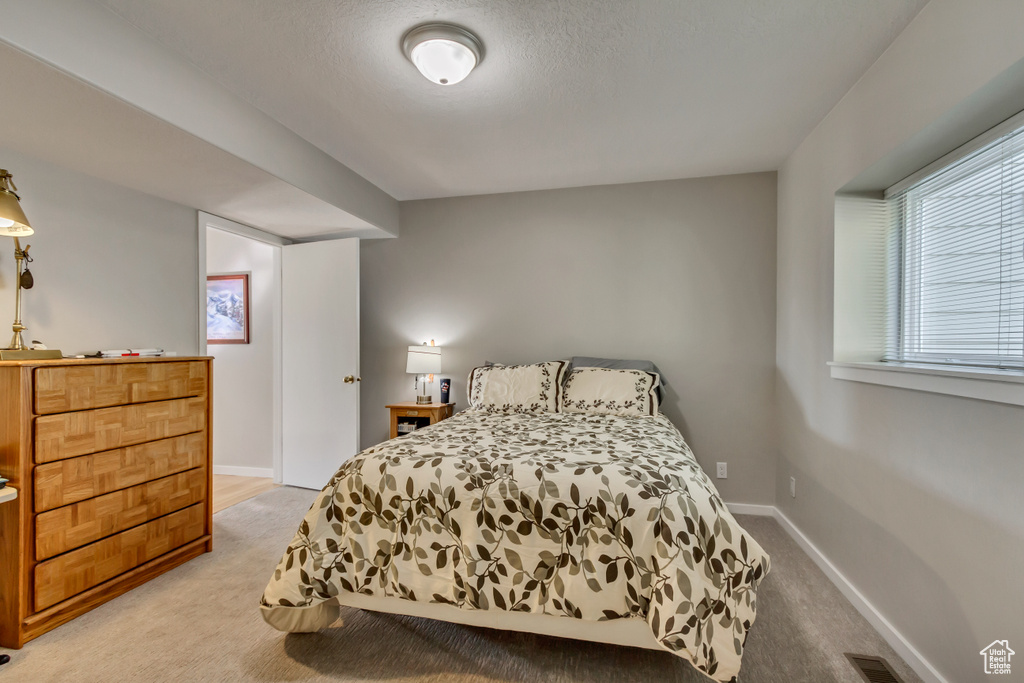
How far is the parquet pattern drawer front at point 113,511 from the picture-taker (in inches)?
77.8

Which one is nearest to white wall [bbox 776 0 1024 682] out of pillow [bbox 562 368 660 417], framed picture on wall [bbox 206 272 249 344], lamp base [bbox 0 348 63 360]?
pillow [bbox 562 368 660 417]

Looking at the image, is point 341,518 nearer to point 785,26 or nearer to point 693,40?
point 693,40

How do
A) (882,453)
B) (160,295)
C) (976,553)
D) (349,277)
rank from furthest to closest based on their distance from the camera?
(349,277)
(160,295)
(882,453)
(976,553)

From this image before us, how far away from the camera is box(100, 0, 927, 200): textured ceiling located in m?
1.75

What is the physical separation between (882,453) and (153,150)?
3.54 meters

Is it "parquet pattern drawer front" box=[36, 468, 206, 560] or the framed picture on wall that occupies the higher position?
the framed picture on wall

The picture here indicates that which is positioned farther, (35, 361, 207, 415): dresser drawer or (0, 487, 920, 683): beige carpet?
(35, 361, 207, 415): dresser drawer

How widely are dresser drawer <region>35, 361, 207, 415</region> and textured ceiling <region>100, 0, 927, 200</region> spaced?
1454mm

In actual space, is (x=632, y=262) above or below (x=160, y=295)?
above

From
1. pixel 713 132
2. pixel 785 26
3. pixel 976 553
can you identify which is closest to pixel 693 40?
pixel 785 26

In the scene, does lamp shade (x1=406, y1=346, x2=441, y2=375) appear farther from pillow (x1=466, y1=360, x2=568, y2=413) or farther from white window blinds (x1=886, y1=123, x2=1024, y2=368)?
white window blinds (x1=886, y1=123, x2=1024, y2=368)

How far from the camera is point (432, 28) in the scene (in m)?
1.81

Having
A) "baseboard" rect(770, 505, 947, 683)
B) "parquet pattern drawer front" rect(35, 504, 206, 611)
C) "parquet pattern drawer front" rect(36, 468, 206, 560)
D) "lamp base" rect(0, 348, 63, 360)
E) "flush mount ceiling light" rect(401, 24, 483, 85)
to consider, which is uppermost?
"flush mount ceiling light" rect(401, 24, 483, 85)

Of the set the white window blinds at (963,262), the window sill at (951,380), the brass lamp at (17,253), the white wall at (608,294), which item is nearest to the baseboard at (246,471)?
the white wall at (608,294)
